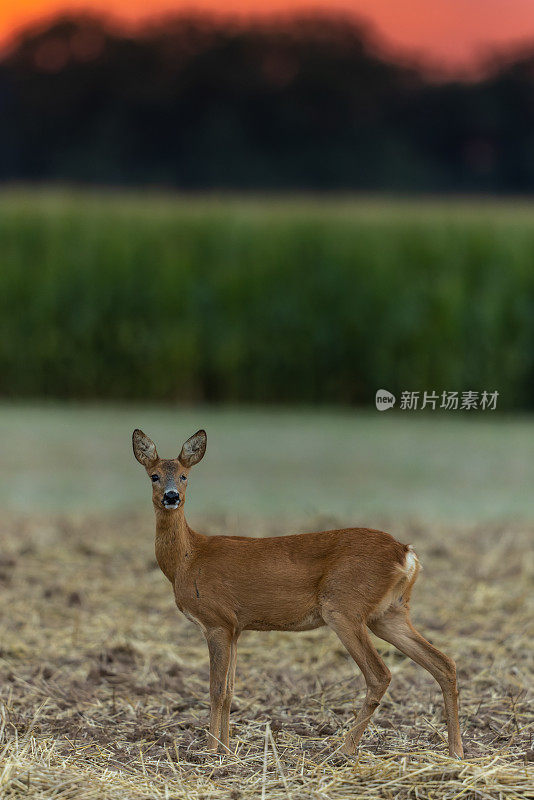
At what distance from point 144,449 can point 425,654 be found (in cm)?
97

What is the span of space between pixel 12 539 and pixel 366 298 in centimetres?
729

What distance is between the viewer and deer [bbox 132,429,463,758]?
307 cm

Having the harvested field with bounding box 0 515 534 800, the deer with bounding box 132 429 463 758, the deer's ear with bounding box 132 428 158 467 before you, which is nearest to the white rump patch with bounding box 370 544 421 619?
the deer with bounding box 132 429 463 758

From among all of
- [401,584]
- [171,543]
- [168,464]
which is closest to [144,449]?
[168,464]

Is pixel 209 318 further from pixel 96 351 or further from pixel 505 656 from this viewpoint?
pixel 505 656

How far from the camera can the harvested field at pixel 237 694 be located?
3.06 meters

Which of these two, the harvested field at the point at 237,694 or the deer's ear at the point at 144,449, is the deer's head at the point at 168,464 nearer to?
the deer's ear at the point at 144,449

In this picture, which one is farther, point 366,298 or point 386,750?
point 366,298

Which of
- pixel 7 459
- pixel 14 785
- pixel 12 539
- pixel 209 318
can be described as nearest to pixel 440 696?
pixel 14 785

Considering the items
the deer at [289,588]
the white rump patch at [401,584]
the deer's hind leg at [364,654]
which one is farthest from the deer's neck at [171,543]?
the white rump patch at [401,584]

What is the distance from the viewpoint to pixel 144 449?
313 centimetres

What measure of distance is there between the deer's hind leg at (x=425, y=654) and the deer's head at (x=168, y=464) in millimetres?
665

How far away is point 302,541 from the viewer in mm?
3260

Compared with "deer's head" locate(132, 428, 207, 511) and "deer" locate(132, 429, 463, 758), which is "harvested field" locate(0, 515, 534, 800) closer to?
"deer" locate(132, 429, 463, 758)
